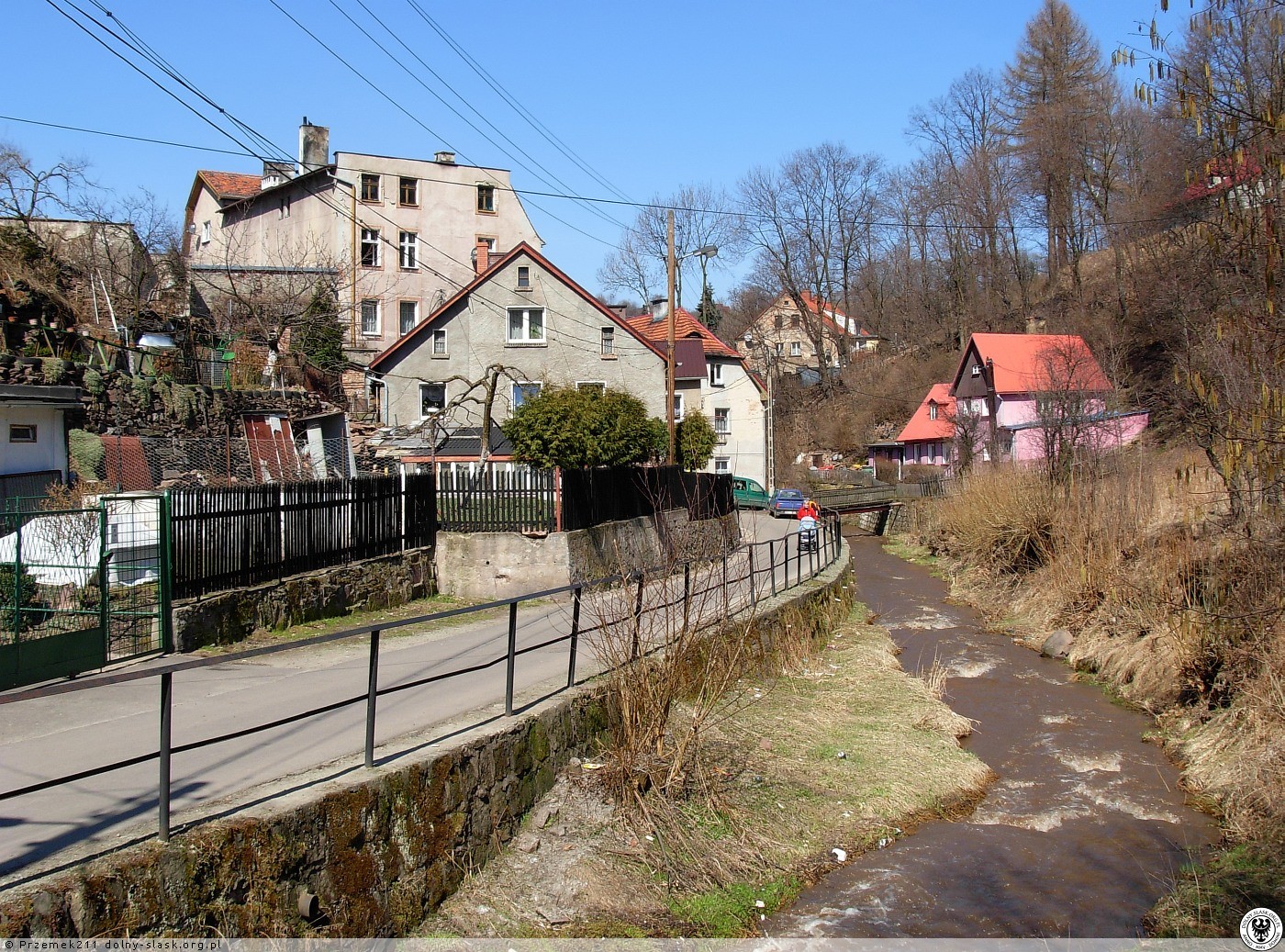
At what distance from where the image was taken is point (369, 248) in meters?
46.2

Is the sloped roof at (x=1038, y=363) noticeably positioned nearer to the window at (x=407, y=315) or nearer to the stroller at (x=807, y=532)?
the stroller at (x=807, y=532)

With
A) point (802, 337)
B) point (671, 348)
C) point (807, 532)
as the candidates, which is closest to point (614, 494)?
point (807, 532)

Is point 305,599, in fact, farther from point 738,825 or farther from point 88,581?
point 738,825

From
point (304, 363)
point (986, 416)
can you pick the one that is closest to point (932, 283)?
point (986, 416)

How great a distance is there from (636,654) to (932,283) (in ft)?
214

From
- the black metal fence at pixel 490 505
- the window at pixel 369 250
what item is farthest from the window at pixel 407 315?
the black metal fence at pixel 490 505

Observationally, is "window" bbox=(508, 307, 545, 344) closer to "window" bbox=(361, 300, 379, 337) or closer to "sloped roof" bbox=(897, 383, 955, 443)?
"window" bbox=(361, 300, 379, 337)

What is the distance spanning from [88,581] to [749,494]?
114 ft

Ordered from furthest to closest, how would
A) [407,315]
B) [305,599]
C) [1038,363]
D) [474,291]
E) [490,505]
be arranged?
[407,315] → [1038,363] → [474,291] → [490,505] → [305,599]

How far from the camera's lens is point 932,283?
226 feet

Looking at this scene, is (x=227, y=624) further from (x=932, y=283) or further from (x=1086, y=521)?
(x=932, y=283)

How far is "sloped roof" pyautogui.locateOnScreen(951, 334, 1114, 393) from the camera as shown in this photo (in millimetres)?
33188

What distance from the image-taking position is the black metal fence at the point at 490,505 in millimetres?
19500

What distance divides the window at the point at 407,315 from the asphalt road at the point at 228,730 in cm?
3528
